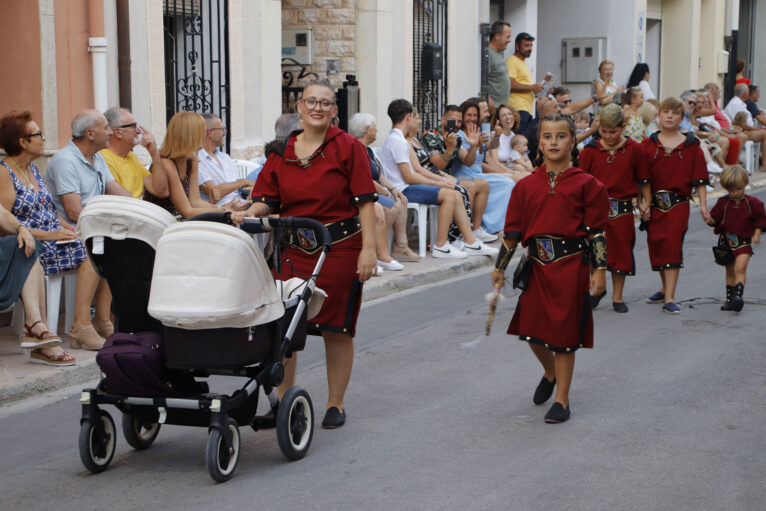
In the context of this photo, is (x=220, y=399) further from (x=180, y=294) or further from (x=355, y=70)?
(x=355, y=70)

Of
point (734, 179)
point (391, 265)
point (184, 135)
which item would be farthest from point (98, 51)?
point (734, 179)

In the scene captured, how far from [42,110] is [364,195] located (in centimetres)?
556

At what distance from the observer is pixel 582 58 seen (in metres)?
24.0

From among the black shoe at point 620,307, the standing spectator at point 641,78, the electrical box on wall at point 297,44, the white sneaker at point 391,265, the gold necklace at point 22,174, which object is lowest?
the black shoe at point 620,307

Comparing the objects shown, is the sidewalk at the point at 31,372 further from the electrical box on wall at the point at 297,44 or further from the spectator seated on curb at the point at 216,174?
the electrical box on wall at the point at 297,44

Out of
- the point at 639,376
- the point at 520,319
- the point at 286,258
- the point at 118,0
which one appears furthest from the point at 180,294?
the point at 118,0

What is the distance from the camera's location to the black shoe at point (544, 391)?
22.8ft

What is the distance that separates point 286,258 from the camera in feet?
20.7

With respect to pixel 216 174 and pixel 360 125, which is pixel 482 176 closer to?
pixel 360 125

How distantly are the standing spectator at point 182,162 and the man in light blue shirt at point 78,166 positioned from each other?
51cm

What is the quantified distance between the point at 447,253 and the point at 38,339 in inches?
232

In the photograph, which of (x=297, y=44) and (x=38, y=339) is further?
(x=297, y=44)

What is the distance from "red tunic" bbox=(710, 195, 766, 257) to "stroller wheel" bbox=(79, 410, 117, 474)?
246 inches

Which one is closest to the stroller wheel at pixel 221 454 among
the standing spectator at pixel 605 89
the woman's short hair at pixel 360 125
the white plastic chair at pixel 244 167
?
the white plastic chair at pixel 244 167
